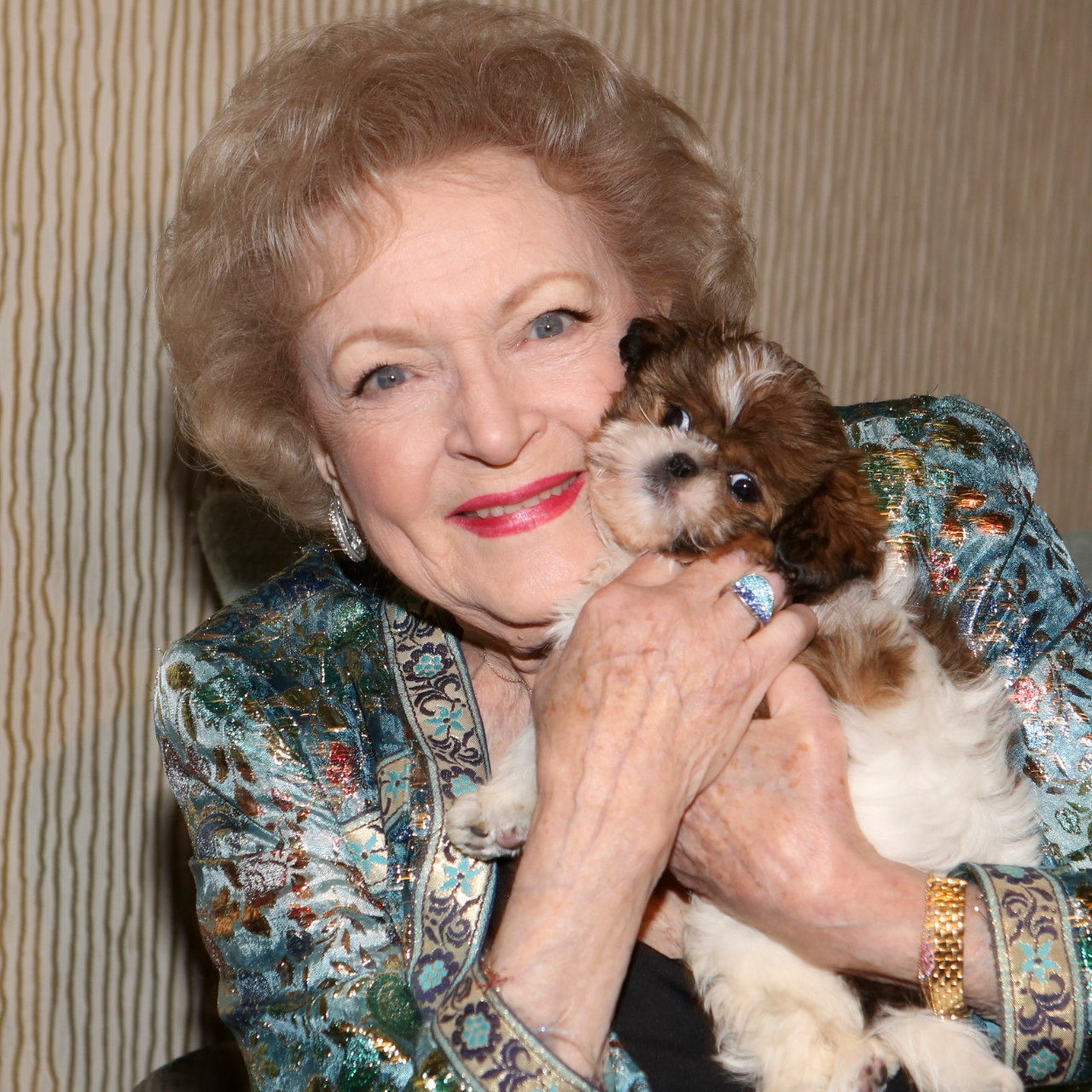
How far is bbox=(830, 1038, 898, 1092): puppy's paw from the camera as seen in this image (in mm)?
1499

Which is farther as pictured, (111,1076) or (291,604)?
(111,1076)

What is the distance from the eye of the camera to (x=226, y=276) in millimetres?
2018

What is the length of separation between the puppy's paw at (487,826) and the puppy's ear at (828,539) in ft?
1.84

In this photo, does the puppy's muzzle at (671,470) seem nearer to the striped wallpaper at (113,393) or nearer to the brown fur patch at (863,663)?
the brown fur patch at (863,663)

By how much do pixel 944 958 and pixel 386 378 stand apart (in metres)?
1.19

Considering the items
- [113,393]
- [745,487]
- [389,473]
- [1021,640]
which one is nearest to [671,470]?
[745,487]

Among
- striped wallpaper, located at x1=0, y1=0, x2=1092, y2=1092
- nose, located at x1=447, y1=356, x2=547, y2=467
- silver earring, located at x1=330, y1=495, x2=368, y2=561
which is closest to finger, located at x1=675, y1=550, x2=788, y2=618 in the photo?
nose, located at x1=447, y1=356, x2=547, y2=467

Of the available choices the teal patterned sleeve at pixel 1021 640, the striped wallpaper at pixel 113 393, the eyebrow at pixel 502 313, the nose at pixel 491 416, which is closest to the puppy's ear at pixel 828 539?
the teal patterned sleeve at pixel 1021 640

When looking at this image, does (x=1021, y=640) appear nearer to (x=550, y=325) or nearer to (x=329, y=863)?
(x=550, y=325)

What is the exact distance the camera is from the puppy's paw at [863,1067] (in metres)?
1.50

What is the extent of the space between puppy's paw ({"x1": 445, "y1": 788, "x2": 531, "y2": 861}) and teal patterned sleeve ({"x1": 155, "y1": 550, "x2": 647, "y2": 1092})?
0.12ft

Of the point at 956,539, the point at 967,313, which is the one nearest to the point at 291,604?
the point at 956,539

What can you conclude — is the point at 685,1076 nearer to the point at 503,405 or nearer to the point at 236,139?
the point at 503,405

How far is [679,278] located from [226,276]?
32.5 inches
